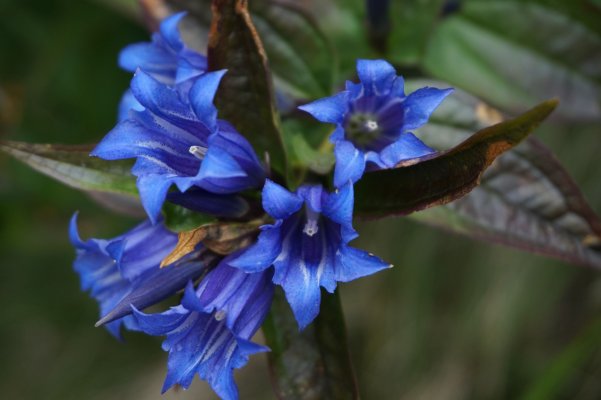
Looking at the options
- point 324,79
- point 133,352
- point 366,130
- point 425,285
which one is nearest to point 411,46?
point 324,79

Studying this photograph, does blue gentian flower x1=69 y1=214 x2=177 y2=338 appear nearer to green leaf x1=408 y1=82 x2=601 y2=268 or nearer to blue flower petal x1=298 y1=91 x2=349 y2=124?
blue flower petal x1=298 y1=91 x2=349 y2=124

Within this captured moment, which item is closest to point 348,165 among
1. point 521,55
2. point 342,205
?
point 342,205

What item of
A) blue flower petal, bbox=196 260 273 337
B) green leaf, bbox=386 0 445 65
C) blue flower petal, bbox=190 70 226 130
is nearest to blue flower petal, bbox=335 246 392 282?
blue flower petal, bbox=196 260 273 337

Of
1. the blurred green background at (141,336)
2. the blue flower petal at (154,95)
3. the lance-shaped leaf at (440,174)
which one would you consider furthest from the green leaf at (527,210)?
→ the blurred green background at (141,336)

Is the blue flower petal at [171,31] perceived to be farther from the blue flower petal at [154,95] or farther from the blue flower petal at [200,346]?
the blue flower petal at [200,346]

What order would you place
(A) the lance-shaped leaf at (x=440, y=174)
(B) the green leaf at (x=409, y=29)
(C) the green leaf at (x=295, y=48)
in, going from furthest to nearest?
1. (B) the green leaf at (x=409, y=29)
2. (C) the green leaf at (x=295, y=48)
3. (A) the lance-shaped leaf at (x=440, y=174)
